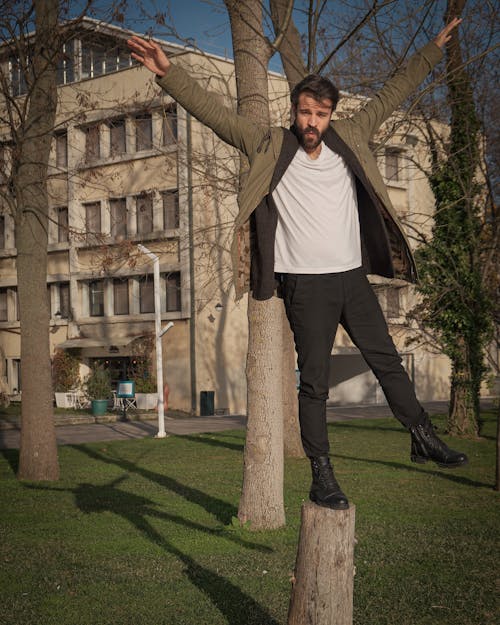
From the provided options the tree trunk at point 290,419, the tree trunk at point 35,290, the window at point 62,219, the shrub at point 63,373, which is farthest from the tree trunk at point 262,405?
the window at point 62,219

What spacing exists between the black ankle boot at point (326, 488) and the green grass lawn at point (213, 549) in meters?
2.44

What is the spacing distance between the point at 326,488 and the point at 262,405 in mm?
5516

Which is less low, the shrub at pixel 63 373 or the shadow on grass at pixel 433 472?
the shrub at pixel 63 373

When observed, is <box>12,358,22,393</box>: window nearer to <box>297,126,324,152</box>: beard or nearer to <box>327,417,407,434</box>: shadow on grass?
<box>327,417,407,434</box>: shadow on grass

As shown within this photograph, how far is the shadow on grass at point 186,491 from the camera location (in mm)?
11005

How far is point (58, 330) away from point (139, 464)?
82.6 ft

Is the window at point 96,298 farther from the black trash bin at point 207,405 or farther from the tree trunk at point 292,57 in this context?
the tree trunk at point 292,57

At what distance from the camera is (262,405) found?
1007cm

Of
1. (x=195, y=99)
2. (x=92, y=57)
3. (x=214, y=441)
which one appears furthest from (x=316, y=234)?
(x=214, y=441)

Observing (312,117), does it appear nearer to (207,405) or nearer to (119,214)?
(207,405)

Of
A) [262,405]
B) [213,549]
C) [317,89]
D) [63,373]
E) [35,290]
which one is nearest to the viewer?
[317,89]

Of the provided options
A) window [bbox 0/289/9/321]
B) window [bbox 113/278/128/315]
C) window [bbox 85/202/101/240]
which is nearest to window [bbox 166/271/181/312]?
window [bbox 113/278/128/315]

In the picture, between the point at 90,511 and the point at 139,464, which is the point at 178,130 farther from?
the point at 90,511

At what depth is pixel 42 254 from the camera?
14.1 meters
